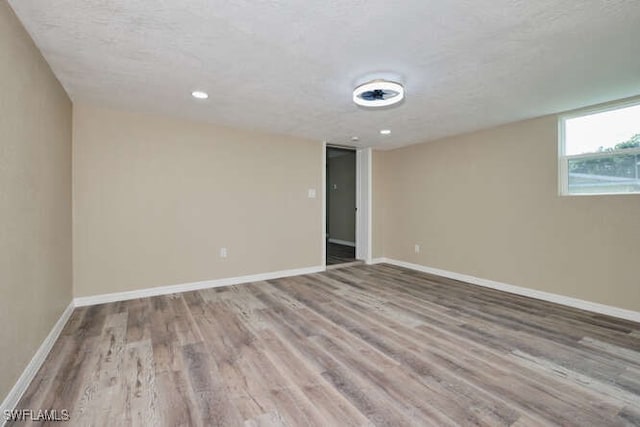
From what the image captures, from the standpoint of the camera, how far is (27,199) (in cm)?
187

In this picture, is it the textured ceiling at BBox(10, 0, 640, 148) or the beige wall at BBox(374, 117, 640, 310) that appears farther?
the beige wall at BBox(374, 117, 640, 310)

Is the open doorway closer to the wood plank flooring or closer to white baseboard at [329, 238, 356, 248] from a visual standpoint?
white baseboard at [329, 238, 356, 248]

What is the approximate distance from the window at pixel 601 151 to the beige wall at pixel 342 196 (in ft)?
14.2

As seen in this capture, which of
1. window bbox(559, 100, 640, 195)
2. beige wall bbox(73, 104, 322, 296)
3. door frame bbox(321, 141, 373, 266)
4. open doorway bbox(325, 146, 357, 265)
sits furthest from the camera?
open doorway bbox(325, 146, 357, 265)

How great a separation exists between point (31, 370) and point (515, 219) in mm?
4916

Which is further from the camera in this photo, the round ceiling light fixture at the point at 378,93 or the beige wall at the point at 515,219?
the beige wall at the point at 515,219

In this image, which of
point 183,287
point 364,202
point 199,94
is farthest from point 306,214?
point 199,94

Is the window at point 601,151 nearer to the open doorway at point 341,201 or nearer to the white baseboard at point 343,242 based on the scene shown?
the open doorway at point 341,201

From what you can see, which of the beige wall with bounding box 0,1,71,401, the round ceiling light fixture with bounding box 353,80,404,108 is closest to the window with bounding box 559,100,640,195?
the round ceiling light fixture with bounding box 353,80,404,108

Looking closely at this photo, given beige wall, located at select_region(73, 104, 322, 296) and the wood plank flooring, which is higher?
beige wall, located at select_region(73, 104, 322, 296)

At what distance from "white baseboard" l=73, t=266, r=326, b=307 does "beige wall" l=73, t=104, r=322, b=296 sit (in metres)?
0.06

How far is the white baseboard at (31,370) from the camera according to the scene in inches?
61.1

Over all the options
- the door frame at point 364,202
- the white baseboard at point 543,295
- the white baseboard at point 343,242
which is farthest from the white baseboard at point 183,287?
the white baseboard at point 343,242

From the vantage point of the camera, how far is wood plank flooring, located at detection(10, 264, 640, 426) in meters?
1.60
